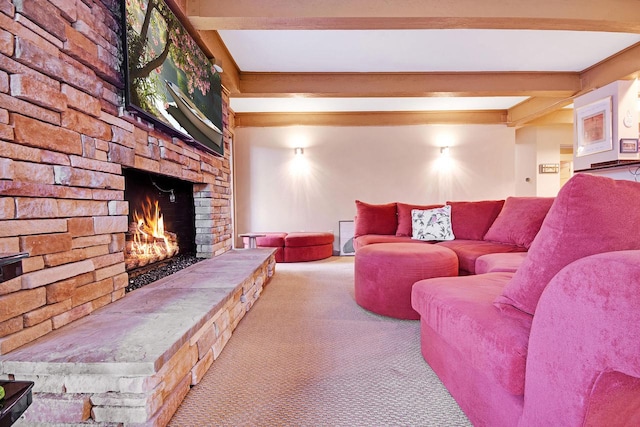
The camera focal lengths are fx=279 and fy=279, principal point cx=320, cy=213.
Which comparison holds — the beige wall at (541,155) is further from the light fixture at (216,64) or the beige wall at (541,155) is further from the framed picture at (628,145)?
the light fixture at (216,64)

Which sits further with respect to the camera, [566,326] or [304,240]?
[304,240]

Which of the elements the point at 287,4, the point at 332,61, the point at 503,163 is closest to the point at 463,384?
the point at 287,4

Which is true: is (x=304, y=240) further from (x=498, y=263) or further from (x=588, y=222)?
(x=588, y=222)

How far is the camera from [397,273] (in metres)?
2.06

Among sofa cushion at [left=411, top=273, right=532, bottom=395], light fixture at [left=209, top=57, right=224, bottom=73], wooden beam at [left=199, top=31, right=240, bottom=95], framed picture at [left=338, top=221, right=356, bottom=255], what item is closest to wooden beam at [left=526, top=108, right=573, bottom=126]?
framed picture at [left=338, top=221, right=356, bottom=255]

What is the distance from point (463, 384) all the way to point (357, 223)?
2.97 metres

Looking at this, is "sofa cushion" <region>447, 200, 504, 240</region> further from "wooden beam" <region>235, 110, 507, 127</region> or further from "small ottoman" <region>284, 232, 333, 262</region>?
"wooden beam" <region>235, 110, 507, 127</region>

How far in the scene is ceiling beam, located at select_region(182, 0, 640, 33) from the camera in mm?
→ 2266

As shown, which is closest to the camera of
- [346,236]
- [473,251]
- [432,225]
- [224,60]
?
[473,251]

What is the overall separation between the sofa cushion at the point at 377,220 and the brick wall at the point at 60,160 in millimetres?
2899

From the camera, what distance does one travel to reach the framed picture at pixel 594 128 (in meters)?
3.75

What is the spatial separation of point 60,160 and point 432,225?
10.9 feet

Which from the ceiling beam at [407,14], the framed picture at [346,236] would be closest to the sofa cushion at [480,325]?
the ceiling beam at [407,14]

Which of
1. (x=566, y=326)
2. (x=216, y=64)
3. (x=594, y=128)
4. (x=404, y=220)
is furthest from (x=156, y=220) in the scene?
(x=594, y=128)
